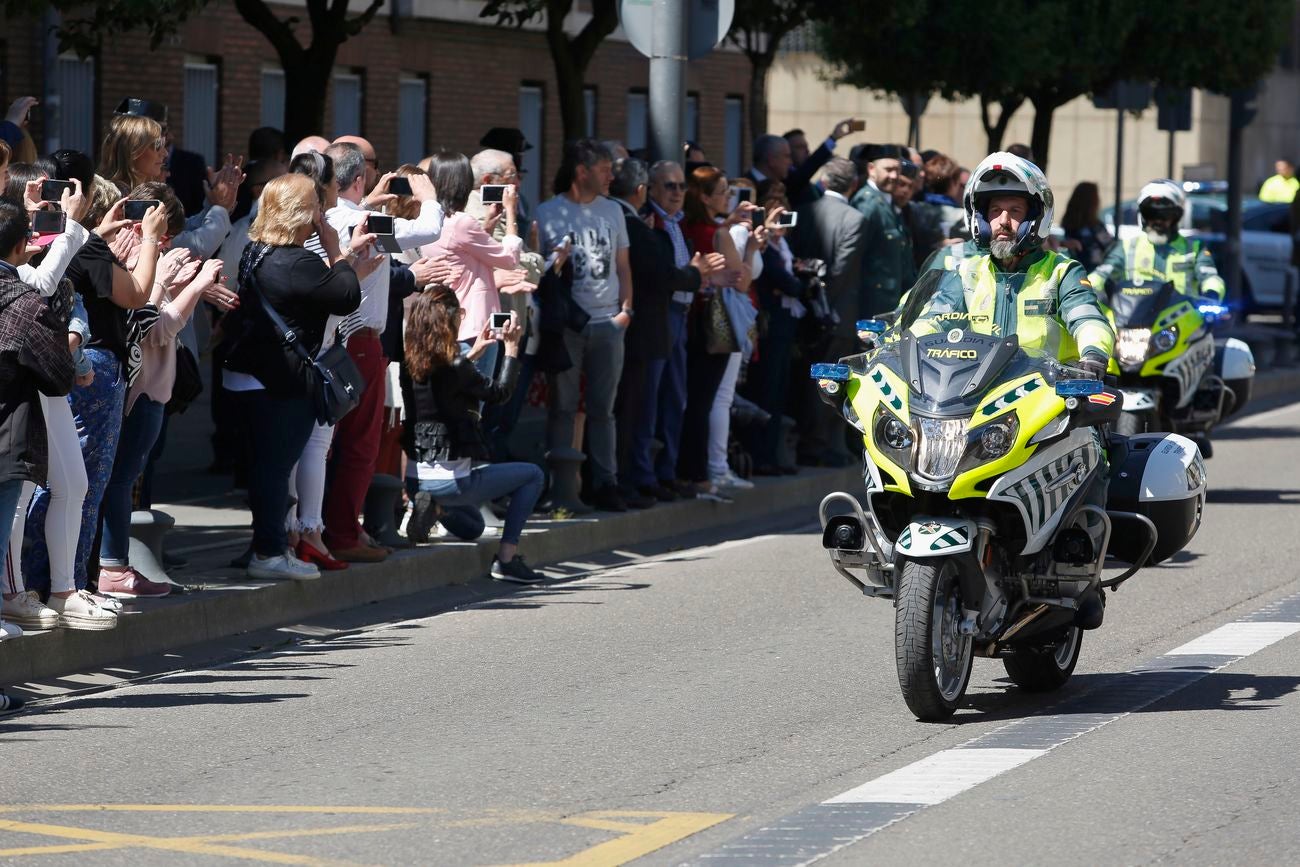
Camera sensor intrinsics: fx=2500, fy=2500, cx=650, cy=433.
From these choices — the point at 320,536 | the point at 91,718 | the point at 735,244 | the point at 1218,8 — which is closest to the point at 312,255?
the point at 320,536

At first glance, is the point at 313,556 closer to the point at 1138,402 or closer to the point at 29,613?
the point at 29,613

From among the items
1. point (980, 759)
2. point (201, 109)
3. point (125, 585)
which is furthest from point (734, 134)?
point (980, 759)

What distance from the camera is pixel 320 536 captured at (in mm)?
10891

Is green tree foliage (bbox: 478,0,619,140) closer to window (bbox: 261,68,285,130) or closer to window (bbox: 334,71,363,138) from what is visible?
window (bbox: 261,68,285,130)

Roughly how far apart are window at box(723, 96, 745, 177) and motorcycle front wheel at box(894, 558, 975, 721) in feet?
89.6

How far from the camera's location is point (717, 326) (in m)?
14.0

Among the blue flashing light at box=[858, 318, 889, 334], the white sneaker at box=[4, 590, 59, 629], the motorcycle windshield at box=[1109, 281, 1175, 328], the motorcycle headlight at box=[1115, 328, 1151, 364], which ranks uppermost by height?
the blue flashing light at box=[858, 318, 889, 334]

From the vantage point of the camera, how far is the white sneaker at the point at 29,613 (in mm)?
8961

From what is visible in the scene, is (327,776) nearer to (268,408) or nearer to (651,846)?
(651,846)

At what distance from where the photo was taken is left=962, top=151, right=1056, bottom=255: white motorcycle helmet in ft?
28.8

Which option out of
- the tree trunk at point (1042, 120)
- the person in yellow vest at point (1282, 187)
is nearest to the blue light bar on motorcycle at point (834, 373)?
the tree trunk at point (1042, 120)

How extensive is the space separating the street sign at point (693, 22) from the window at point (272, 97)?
1145cm

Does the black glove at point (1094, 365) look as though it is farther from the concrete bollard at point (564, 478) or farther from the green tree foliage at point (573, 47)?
the green tree foliage at point (573, 47)

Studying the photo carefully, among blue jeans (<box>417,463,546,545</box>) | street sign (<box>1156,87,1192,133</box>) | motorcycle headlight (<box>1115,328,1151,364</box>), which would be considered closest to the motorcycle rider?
blue jeans (<box>417,463,546,545</box>)
